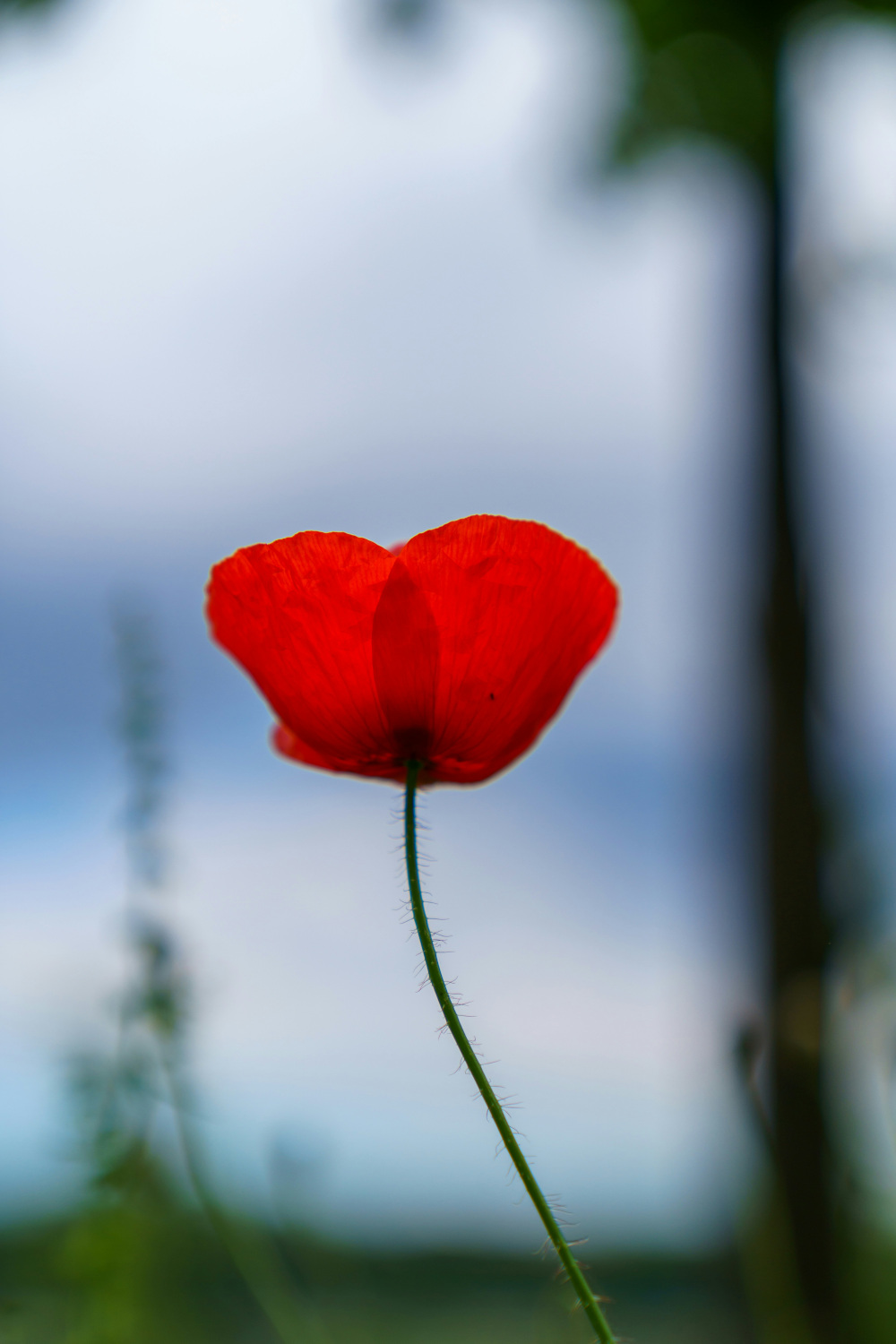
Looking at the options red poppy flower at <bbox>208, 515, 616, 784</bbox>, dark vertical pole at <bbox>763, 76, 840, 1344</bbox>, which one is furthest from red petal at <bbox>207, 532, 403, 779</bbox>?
dark vertical pole at <bbox>763, 76, 840, 1344</bbox>

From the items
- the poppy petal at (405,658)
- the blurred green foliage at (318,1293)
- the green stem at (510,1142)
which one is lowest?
the blurred green foliage at (318,1293)

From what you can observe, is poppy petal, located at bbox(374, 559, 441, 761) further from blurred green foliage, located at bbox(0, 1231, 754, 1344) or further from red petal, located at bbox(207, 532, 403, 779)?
blurred green foliage, located at bbox(0, 1231, 754, 1344)

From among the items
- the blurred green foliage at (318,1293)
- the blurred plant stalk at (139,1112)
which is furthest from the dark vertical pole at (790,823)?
the blurred plant stalk at (139,1112)

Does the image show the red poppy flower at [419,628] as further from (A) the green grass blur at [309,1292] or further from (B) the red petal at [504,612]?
(A) the green grass blur at [309,1292]

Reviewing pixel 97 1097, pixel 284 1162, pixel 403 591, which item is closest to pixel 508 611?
pixel 403 591

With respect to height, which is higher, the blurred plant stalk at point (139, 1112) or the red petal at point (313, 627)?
the red petal at point (313, 627)

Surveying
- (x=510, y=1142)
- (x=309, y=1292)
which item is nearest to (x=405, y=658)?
(x=510, y=1142)

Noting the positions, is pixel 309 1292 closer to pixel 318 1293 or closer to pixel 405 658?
pixel 318 1293
